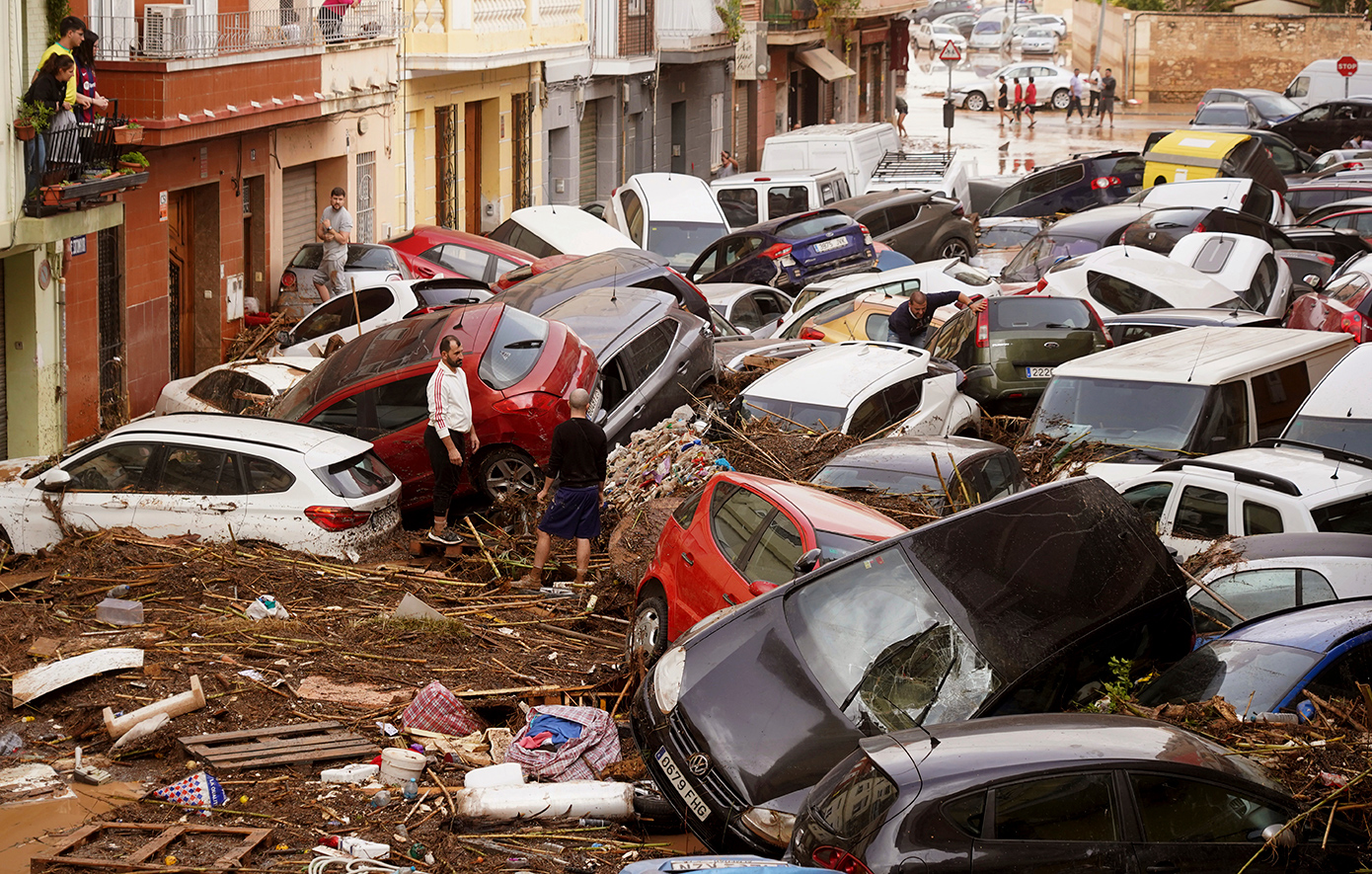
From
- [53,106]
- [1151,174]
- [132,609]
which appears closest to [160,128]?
[53,106]

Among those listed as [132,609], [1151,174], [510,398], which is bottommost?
[132,609]

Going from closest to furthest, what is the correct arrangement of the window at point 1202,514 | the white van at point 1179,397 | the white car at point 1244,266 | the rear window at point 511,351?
the window at point 1202,514, the white van at point 1179,397, the rear window at point 511,351, the white car at point 1244,266

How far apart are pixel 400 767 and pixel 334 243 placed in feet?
49.0

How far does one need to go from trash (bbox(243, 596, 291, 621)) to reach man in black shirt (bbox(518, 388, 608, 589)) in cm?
197

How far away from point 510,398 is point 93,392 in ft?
24.1

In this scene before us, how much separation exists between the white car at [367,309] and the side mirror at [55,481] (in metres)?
6.03

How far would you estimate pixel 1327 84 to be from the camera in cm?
4544

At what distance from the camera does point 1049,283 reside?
18.8 m

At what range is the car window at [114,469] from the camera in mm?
12219

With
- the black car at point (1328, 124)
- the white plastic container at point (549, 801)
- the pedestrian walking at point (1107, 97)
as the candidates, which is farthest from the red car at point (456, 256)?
the pedestrian walking at point (1107, 97)

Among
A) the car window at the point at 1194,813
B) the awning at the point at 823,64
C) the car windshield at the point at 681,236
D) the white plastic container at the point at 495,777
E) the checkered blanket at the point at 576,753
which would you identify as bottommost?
the checkered blanket at the point at 576,753

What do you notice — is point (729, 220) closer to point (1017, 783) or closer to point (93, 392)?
point (93, 392)

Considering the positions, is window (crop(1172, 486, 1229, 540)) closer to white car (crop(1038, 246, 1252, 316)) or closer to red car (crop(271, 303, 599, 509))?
red car (crop(271, 303, 599, 509))

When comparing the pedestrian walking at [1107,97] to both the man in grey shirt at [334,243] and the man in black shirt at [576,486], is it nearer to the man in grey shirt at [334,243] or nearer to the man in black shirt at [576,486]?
the man in grey shirt at [334,243]
